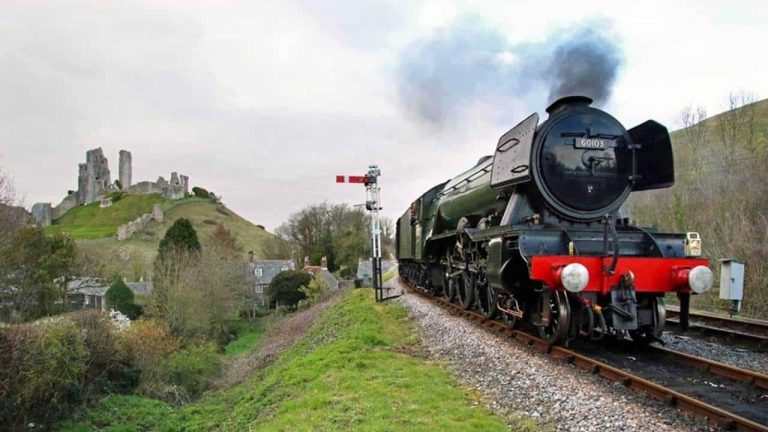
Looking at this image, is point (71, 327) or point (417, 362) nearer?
point (417, 362)

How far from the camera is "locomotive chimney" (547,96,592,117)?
8023 mm

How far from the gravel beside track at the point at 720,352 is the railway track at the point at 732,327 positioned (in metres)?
0.25

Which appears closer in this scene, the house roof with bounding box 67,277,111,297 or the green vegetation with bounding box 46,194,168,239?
the house roof with bounding box 67,277,111,297

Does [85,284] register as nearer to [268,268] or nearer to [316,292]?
[316,292]

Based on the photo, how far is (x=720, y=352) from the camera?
25.1 feet

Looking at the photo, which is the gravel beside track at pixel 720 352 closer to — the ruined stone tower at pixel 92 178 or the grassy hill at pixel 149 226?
the grassy hill at pixel 149 226

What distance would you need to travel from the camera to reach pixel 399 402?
5887 mm

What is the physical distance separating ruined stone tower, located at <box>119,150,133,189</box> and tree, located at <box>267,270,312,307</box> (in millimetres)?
77300

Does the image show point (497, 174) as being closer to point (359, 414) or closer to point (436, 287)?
point (359, 414)

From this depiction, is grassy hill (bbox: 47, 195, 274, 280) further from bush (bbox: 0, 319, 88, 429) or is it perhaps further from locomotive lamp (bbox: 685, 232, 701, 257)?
locomotive lamp (bbox: 685, 232, 701, 257)

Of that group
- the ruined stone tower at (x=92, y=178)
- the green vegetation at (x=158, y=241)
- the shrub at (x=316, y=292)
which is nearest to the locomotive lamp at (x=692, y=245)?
the shrub at (x=316, y=292)

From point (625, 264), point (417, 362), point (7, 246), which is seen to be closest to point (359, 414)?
point (417, 362)

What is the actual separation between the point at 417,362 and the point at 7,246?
15743 mm

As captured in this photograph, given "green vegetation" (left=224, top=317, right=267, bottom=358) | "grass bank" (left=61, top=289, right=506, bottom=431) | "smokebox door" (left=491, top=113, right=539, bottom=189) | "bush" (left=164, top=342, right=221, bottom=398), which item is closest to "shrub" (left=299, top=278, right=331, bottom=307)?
"green vegetation" (left=224, top=317, right=267, bottom=358)
